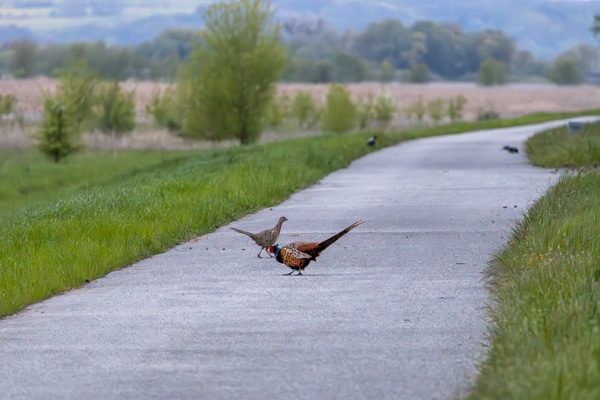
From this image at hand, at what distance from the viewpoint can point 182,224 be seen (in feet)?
52.5

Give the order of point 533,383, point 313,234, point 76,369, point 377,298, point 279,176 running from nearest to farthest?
point 533,383, point 76,369, point 377,298, point 313,234, point 279,176

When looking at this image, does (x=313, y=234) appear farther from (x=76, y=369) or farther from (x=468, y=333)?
(x=76, y=369)

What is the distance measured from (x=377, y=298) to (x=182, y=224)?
6041 mm

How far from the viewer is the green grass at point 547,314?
20.1 feet

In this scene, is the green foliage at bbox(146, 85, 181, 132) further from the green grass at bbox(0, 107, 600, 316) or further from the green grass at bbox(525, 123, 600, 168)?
the green grass at bbox(0, 107, 600, 316)

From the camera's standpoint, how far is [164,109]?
81312mm

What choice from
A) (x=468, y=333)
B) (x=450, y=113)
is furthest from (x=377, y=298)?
(x=450, y=113)

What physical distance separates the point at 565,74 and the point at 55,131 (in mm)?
110226

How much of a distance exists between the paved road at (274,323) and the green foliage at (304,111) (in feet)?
212

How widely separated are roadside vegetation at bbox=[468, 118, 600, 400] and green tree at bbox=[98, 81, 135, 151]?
2197 inches

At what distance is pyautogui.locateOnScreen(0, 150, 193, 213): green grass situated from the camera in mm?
43094

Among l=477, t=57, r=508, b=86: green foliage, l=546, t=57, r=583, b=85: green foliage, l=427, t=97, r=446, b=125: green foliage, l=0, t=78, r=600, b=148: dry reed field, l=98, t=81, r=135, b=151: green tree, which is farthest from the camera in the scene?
l=546, t=57, r=583, b=85: green foliage

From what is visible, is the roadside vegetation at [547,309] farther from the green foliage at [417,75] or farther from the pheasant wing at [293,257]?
the green foliage at [417,75]

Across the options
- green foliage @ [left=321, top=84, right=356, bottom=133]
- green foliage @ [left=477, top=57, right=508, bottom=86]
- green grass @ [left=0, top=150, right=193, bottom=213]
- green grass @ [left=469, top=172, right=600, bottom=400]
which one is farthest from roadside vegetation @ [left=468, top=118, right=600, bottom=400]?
green foliage @ [left=477, top=57, right=508, bottom=86]
